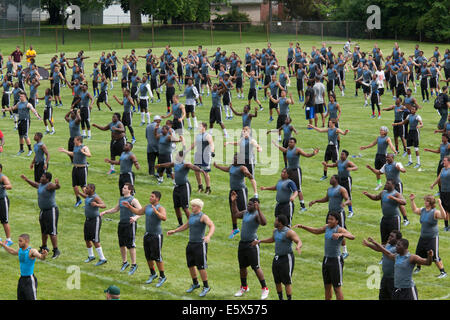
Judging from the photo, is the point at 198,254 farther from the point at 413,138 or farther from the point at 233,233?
the point at 413,138

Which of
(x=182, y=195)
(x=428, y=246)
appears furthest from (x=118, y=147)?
(x=428, y=246)

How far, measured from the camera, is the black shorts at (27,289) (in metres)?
13.7

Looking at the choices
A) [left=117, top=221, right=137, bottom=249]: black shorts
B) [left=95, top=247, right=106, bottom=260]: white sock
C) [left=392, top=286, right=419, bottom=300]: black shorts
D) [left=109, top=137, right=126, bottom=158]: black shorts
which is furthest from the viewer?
[left=109, top=137, right=126, bottom=158]: black shorts

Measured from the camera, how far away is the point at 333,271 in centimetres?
1416

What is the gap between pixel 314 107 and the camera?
31.7m

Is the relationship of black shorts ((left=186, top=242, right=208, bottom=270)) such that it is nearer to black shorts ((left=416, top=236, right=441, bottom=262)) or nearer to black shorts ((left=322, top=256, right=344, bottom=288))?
black shorts ((left=322, top=256, right=344, bottom=288))

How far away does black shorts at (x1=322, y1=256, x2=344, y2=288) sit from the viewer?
14156 millimetres

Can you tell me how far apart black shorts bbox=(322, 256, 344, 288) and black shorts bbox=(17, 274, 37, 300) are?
5.17 m

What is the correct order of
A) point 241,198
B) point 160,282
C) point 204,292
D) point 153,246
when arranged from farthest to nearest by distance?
point 241,198 → point 160,282 → point 153,246 → point 204,292

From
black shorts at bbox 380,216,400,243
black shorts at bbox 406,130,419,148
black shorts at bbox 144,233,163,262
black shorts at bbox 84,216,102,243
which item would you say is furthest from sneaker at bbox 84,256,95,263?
black shorts at bbox 406,130,419,148

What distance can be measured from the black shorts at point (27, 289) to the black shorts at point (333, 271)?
5.17 meters

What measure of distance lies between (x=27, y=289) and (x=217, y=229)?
6.90m
